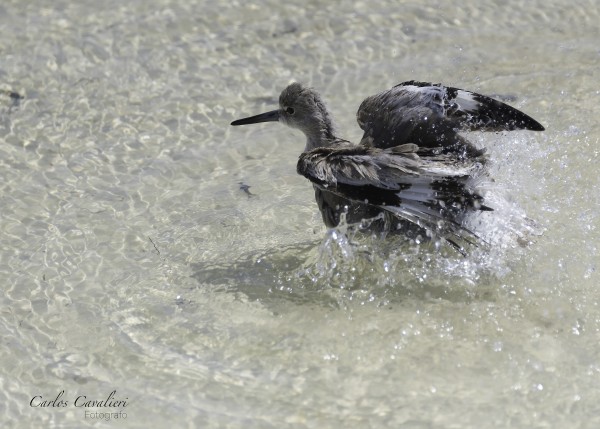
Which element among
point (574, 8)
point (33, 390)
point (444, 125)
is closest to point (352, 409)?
point (33, 390)

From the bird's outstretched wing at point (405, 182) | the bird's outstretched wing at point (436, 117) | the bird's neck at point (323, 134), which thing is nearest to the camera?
the bird's outstretched wing at point (405, 182)

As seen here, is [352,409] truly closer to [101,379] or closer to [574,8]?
[101,379]

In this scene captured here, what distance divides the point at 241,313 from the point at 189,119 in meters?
2.42

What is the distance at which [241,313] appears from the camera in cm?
494

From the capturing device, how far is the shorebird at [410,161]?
4.93 meters

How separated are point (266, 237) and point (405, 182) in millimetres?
1107

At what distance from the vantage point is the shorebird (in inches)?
194

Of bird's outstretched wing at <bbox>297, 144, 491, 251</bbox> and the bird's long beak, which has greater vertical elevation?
bird's outstretched wing at <bbox>297, 144, 491, 251</bbox>

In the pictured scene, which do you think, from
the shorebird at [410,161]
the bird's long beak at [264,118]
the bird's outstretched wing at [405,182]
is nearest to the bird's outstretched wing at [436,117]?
the shorebird at [410,161]
